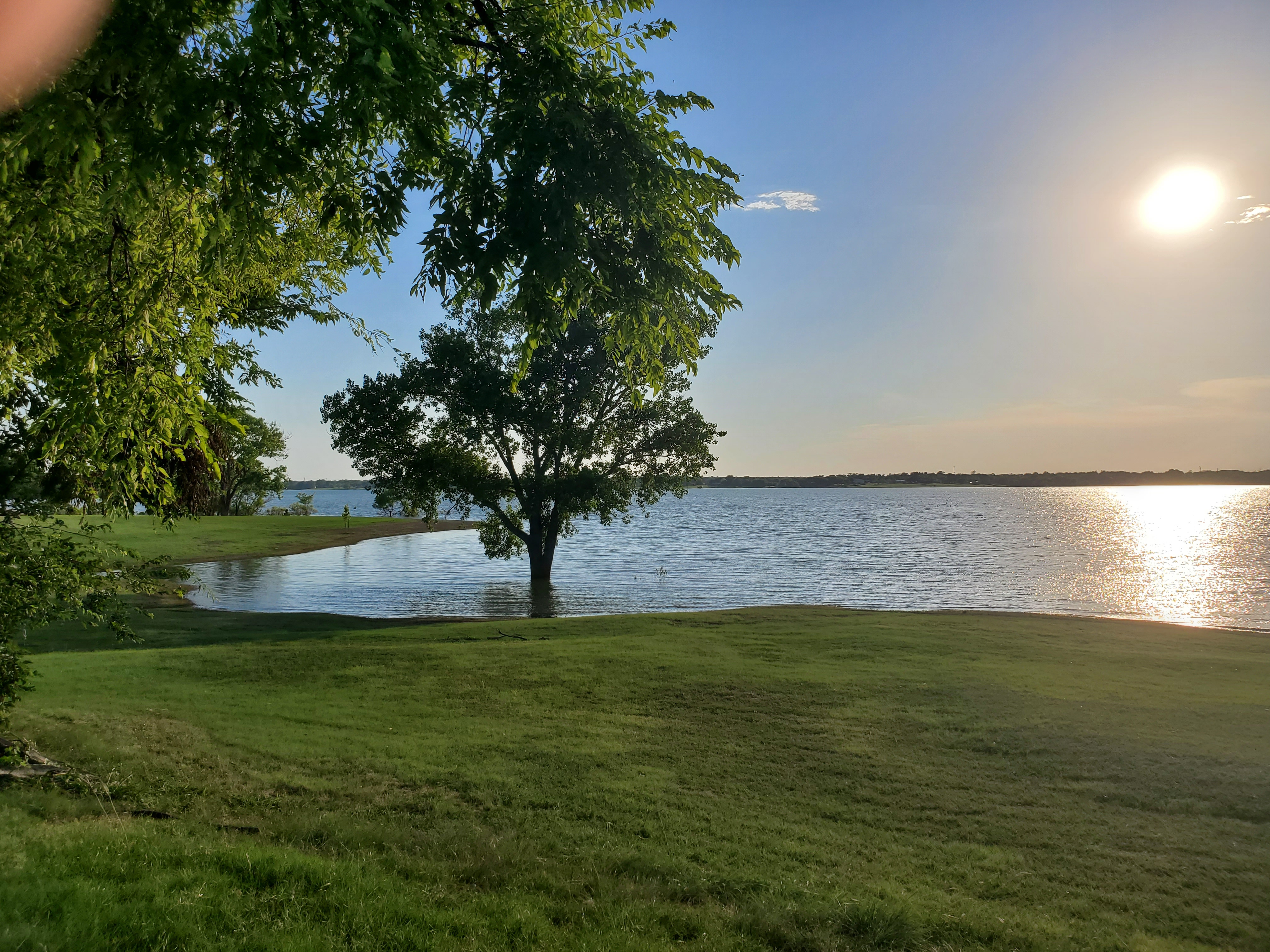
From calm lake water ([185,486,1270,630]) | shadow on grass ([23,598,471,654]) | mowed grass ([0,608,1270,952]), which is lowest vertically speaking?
calm lake water ([185,486,1270,630])

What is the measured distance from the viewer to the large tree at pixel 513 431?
2953cm

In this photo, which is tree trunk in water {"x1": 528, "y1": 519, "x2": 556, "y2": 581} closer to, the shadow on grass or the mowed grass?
the shadow on grass

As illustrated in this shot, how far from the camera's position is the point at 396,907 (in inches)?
181

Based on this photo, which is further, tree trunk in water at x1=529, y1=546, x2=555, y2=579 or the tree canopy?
tree trunk in water at x1=529, y1=546, x2=555, y2=579

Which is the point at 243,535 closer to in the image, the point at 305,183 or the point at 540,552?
the point at 540,552

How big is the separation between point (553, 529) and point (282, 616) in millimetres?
13200

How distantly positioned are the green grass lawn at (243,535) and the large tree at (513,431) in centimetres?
1077

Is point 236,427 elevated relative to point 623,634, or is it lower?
elevated

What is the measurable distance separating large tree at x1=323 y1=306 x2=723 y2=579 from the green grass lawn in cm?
1077

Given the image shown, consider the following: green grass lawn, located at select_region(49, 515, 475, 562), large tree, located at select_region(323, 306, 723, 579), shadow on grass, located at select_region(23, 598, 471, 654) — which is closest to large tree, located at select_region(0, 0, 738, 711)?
shadow on grass, located at select_region(23, 598, 471, 654)

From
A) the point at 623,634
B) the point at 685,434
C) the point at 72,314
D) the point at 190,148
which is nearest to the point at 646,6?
the point at 190,148

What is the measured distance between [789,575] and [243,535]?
38.6m

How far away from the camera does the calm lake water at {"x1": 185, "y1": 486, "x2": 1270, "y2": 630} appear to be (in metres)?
28.6

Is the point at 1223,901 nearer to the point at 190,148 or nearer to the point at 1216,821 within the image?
the point at 1216,821
